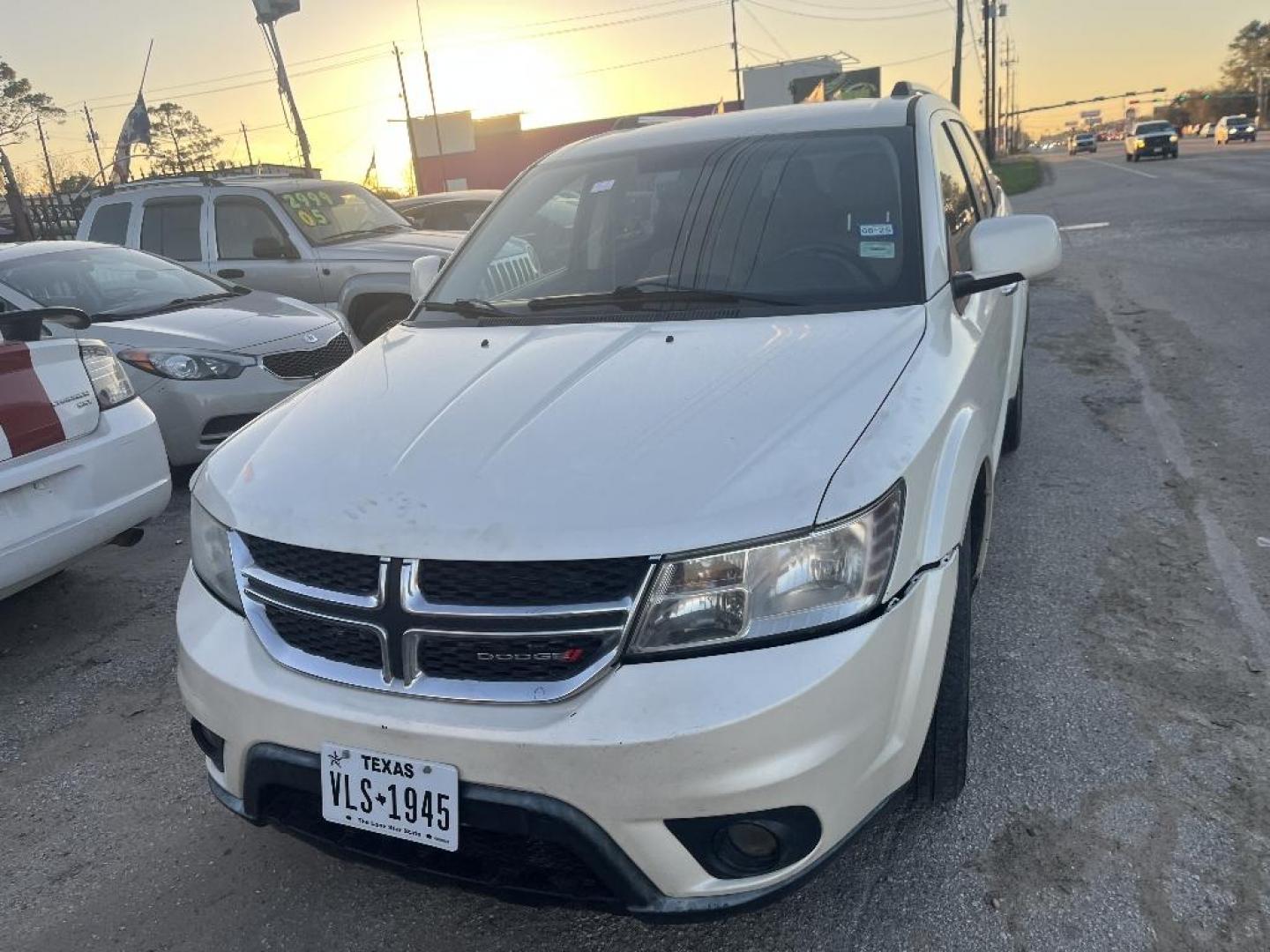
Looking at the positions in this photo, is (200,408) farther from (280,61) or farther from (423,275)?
(280,61)

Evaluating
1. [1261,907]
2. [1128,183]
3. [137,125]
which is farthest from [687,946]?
[1128,183]

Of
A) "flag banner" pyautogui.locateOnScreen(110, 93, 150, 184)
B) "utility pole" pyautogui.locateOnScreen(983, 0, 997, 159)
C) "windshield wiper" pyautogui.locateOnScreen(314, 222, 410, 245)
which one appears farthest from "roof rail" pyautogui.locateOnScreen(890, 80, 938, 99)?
"utility pole" pyautogui.locateOnScreen(983, 0, 997, 159)

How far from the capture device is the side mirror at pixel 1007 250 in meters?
2.75

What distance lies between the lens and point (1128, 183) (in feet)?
81.1

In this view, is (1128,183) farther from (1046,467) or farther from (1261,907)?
(1261,907)

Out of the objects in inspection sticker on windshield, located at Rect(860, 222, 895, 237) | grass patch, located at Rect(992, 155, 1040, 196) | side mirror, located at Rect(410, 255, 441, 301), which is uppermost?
inspection sticker on windshield, located at Rect(860, 222, 895, 237)

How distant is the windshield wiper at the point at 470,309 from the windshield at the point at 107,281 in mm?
3546

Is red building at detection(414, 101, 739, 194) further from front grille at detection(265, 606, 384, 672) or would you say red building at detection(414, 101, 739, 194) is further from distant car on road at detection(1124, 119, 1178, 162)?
front grille at detection(265, 606, 384, 672)

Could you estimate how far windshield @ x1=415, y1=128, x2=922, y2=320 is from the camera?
2727 millimetres

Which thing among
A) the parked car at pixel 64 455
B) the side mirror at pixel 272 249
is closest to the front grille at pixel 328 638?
the parked car at pixel 64 455

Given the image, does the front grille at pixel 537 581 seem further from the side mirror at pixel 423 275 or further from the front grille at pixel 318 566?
the side mirror at pixel 423 275

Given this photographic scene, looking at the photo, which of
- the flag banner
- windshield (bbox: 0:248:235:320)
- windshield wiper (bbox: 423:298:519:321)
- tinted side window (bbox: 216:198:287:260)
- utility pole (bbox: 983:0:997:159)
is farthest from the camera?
utility pole (bbox: 983:0:997:159)

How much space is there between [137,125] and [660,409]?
58.0 feet

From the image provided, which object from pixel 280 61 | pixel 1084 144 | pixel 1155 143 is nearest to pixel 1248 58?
pixel 1084 144
